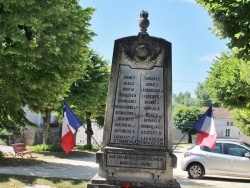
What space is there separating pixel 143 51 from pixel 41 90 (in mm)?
10541

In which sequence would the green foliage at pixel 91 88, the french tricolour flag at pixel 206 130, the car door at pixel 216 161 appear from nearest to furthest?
the french tricolour flag at pixel 206 130 < the car door at pixel 216 161 < the green foliage at pixel 91 88

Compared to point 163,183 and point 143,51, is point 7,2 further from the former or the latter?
point 163,183

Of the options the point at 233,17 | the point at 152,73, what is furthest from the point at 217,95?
the point at 152,73

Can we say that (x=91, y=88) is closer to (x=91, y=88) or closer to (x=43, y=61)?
(x=91, y=88)

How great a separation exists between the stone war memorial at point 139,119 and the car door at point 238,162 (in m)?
9.47

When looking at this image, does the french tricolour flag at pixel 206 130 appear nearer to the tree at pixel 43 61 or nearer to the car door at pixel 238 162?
the tree at pixel 43 61

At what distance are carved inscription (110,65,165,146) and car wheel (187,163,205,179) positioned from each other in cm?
966

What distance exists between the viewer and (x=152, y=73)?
29.4 feet

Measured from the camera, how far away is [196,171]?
1786 cm

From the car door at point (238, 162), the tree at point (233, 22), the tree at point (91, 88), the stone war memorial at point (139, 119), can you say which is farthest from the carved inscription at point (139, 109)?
the tree at point (91, 88)

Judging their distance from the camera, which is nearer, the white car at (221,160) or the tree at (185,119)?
the white car at (221,160)

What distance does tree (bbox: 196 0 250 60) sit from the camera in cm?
1065

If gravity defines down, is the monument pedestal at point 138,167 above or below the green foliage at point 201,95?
below

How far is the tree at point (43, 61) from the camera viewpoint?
53.5 ft
